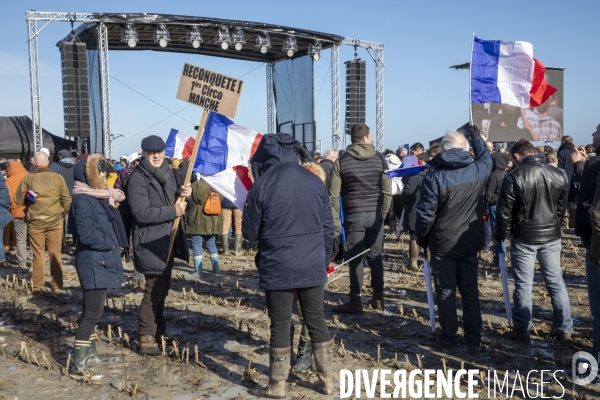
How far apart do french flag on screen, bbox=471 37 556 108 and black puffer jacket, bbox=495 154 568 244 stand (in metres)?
3.17

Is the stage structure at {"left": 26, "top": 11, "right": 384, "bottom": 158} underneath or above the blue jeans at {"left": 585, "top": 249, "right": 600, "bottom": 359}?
above

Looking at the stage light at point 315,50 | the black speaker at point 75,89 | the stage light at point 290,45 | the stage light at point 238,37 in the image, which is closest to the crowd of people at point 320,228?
the black speaker at point 75,89

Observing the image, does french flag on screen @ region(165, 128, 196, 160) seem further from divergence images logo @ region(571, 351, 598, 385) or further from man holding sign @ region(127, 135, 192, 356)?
divergence images logo @ region(571, 351, 598, 385)

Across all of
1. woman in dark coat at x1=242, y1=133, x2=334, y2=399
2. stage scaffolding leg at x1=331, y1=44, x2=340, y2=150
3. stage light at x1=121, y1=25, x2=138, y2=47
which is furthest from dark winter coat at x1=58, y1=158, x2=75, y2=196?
stage scaffolding leg at x1=331, y1=44, x2=340, y2=150

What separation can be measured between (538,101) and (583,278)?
2.64 meters

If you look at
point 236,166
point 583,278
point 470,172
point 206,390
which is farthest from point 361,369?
point 583,278

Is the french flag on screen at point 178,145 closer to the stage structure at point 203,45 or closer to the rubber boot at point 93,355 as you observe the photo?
the stage structure at point 203,45

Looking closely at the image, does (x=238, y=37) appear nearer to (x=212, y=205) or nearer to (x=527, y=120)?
(x=527, y=120)

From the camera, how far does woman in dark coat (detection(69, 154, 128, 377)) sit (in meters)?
5.25

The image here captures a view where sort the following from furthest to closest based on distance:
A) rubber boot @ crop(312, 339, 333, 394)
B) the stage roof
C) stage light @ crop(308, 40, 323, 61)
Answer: stage light @ crop(308, 40, 323, 61), the stage roof, rubber boot @ crop(312, 339, 333, 394)

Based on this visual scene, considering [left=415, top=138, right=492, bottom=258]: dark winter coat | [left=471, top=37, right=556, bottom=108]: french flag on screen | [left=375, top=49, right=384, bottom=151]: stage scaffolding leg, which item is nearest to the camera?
[left=415, top=138, right=492, bottom=258]: dark winter coat

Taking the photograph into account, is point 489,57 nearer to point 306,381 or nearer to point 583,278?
point 583,278

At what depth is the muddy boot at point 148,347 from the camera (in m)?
5.74

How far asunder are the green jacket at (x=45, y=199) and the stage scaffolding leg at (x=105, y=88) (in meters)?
11.7
